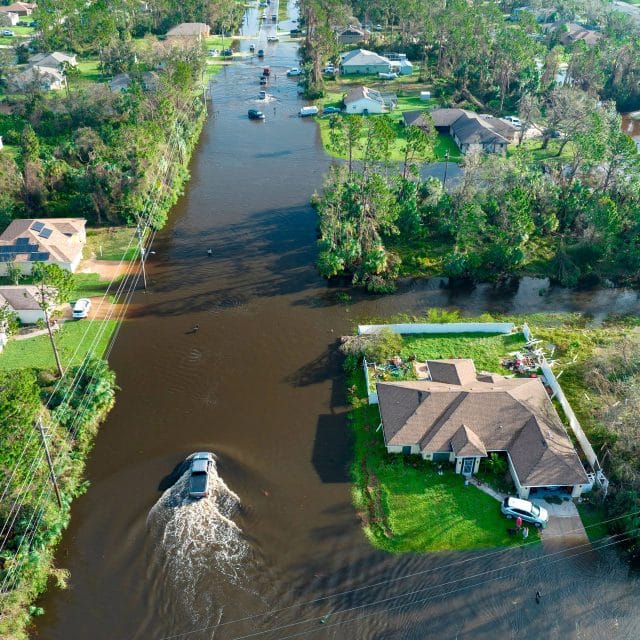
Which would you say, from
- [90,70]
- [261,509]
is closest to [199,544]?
[261,509]

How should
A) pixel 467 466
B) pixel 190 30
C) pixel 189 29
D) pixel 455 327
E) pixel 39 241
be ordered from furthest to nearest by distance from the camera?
pixel 189 29, pixel 190 30, pixel 39 241, pixel 455 327, pixel 467 466

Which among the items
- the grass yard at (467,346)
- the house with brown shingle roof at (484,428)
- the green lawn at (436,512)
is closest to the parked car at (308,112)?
the grass yard at (467,346)

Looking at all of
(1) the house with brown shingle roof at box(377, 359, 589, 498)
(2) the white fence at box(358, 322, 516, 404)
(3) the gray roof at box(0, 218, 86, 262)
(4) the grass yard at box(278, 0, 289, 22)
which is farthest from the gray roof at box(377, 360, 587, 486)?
(4) the grass yard at box(278, 0, 289, 22)

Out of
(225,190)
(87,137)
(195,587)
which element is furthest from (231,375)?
(87,137)

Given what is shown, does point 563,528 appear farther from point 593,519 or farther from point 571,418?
point 571,418

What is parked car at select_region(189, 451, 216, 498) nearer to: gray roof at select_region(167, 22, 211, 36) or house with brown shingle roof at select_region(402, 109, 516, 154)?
house with brown shingle roof at select_region(402, 109, 516, 154)

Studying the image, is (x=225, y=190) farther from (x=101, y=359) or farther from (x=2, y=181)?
(x=101, y=359)
